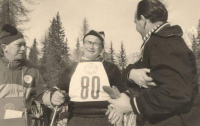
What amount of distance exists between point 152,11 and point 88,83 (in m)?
1.53

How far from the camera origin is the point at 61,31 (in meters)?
30.0

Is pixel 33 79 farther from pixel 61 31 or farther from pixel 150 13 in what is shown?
pixel 61 31

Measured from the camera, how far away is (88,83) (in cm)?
287

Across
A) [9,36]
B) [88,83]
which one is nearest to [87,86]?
[88,83]

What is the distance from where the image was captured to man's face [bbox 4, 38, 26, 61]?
8.71ft

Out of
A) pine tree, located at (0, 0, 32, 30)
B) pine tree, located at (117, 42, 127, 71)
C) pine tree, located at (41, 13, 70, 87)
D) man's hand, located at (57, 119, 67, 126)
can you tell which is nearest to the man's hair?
man's hand, located at (57, 119, 67, 126)

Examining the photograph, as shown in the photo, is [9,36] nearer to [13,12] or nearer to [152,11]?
[152,11]

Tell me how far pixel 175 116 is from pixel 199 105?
8.8 inches

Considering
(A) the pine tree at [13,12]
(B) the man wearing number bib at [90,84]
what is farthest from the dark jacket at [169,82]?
(A) the pine tree at [13,12]

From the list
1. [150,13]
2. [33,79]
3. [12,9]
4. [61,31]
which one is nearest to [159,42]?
[150,13]

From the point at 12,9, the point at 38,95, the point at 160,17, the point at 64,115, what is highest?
the point at 12,9

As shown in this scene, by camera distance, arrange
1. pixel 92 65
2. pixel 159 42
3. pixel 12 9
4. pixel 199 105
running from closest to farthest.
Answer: pixel 159 42, pixel 199 105, pixel 92 65, pixel 12 9

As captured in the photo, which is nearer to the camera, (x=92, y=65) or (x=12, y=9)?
(x=92, y=65)

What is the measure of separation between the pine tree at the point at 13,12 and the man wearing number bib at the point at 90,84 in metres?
6.59
